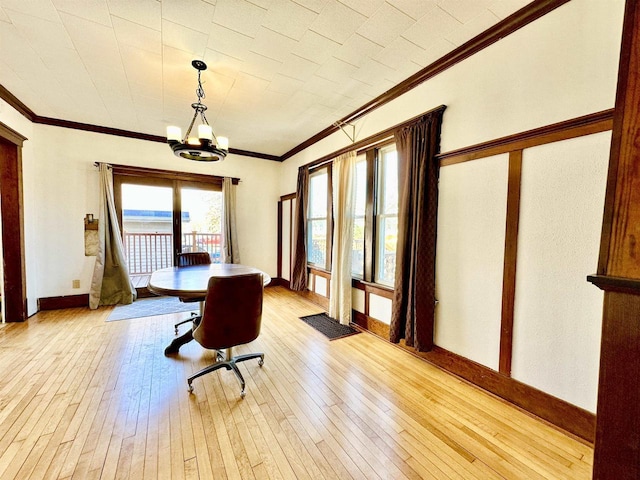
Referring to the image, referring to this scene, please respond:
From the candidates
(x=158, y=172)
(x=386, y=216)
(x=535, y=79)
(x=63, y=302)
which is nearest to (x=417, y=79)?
(x=535, y=79)

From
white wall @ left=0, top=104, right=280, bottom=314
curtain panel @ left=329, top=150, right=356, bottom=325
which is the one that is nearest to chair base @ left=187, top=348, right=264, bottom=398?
curtain panel @ left=329, top=150, right=356, bottom=325

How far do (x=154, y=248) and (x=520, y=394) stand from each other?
215 inches

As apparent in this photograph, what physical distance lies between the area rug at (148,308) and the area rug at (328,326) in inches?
72.0

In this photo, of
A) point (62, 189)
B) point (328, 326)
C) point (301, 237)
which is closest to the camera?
point (328, 326)

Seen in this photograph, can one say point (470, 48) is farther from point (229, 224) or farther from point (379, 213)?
point (229, 224)

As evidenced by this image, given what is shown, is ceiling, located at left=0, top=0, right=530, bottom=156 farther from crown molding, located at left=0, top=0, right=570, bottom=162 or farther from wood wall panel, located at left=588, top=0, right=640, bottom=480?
wood wall panel, located at left=588, top=0, right=640, bottom=480

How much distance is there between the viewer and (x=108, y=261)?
400 cm

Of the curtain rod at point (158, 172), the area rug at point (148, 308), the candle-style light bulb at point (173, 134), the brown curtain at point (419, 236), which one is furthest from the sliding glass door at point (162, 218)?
the brown curtain at point (419, 236)

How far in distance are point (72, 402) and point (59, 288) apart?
2.94m

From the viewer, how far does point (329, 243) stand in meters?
3.94

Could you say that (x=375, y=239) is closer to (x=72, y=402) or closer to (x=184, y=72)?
(x=184, y=72)

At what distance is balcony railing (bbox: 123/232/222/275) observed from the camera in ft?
15.5

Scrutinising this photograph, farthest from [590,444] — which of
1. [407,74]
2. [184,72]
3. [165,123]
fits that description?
[165,123]

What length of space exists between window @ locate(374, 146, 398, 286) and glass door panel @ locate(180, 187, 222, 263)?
3.23m
